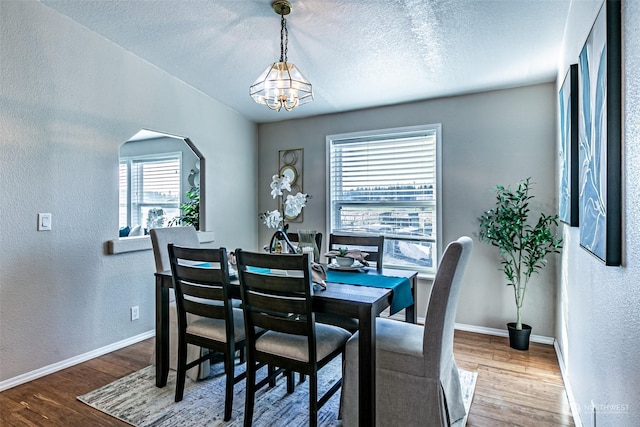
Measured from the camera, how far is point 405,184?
3.96 metres

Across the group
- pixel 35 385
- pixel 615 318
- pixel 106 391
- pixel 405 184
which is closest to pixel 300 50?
pixel 405 184

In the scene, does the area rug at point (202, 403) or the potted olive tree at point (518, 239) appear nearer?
the area rug at point (202, 403)

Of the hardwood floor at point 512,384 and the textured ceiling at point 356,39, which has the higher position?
the textured ceiling at point 356,39

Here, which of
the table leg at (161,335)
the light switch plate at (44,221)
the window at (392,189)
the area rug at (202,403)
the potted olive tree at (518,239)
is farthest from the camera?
the window at (392,189)

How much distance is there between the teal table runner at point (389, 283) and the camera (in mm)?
2100

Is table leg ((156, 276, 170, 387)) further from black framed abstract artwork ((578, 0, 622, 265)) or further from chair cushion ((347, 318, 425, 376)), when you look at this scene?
black framed abstract artwork ((578, 0, 622, 265))

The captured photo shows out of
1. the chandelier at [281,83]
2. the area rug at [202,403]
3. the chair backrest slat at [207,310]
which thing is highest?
the chandelier at [281,83]

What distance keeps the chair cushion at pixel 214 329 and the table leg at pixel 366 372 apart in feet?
2.63

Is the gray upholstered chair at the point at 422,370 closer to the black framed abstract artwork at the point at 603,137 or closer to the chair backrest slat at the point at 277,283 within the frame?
the chair backrest slat at the point at 277,283

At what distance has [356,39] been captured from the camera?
2816 millimetres

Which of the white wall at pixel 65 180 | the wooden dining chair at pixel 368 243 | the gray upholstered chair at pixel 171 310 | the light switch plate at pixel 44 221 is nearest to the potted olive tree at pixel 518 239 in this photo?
the wooden dining chair at pixel 368 243

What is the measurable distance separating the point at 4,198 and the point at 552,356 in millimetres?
4371

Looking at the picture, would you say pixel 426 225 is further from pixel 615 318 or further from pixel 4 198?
pixel 4 198

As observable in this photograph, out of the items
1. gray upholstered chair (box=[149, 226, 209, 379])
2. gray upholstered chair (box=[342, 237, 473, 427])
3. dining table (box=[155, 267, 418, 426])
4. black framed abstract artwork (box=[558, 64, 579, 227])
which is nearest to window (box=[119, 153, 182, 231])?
gray upholstered chair (box=[149, 226, 209, 379])
